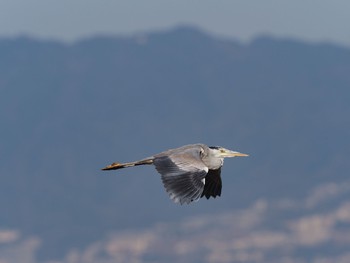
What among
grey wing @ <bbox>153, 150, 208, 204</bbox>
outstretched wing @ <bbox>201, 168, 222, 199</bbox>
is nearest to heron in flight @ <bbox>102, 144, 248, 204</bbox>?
grey wing @ <bbox>153, 150, 208, 204</bbox>

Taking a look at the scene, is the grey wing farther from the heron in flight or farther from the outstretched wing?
the outstretched wing

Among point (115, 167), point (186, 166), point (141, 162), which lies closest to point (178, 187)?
point (186, 166)

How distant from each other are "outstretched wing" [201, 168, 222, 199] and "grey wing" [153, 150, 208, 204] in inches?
120

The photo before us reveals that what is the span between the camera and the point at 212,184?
28.9 metres

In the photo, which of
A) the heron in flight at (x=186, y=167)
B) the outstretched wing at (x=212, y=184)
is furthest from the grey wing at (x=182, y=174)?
the outstretched wing at (x=212, y=184)

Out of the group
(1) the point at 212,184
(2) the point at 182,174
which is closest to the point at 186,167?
(2) the point at 182,174

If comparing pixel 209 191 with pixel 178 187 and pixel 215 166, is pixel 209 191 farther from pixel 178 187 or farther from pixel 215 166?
pixel 178 187

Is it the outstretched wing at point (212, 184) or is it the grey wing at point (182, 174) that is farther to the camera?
the outstretched wing at point (212, 184)

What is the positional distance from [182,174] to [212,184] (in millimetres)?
4941

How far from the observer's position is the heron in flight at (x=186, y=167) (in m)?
23.3

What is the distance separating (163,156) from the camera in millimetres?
25641

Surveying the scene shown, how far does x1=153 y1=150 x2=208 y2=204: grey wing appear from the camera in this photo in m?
23.2

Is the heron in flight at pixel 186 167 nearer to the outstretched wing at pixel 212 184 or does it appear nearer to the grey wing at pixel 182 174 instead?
the grey wing at pixel 182 174

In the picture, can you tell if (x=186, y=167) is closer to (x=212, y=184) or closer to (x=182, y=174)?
(x=182, y=174)
